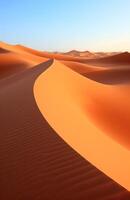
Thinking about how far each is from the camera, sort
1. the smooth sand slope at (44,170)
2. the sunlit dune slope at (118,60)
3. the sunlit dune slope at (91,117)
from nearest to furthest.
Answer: the smooth sand slope at (44,170) < the sunlit dune slope at (91,117) < the sunlit dune slope at (118,60)

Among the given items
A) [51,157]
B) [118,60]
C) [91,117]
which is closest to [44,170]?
[51,157]

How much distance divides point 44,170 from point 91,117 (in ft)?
17.6

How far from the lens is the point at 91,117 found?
8922 mm

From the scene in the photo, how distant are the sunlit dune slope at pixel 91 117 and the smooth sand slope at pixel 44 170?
161mm

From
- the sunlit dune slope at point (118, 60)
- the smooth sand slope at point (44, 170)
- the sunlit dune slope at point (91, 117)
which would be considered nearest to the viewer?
the smooth sand slope at point (44, 170)

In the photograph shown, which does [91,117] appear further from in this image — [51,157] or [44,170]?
[44,170]

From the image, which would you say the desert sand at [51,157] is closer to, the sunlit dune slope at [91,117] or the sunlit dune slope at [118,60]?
the sunlit dune slope at [91,117]

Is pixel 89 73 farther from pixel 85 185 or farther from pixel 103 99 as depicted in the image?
pixel 85 185

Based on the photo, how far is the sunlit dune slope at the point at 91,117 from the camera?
4270 mm

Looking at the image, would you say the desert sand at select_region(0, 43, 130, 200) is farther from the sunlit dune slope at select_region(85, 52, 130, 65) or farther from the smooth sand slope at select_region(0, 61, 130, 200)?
the sunlit dune slope at select_region(85, 52, 130, 65)

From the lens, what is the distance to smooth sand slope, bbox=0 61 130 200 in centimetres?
311

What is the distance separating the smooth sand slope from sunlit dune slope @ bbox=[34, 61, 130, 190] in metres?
0.16

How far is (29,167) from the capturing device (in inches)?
151

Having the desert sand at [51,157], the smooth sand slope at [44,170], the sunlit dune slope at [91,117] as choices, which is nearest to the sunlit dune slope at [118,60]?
the sunlit dune slope at [91,117]
